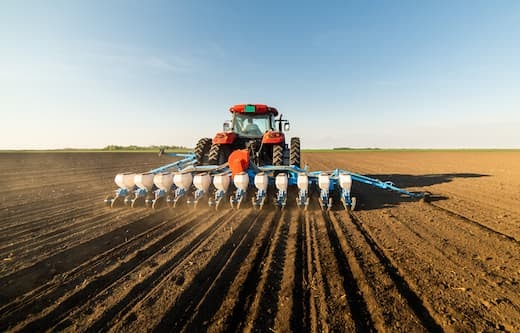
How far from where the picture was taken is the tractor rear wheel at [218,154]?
22.3 feet

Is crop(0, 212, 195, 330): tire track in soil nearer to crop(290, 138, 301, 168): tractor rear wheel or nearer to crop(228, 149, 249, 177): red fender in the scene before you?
crop(228, 149, 249, 177): red fender

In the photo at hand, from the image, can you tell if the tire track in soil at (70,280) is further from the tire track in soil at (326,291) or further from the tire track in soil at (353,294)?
the tire track in soil at (353,294)

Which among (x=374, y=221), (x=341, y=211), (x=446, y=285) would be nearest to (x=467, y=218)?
(x=374, y=221)

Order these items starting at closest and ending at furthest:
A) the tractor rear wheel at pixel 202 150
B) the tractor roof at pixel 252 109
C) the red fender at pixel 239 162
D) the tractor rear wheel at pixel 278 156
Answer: the red fender at pixel 239 162 → the tractor rear wheel at pixel 278 156 → the tractor rear wheel at pixel 202 150 → the tractor roof at pixel 252 109

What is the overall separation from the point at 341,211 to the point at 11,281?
208 inches

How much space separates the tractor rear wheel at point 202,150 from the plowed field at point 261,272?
2.51m

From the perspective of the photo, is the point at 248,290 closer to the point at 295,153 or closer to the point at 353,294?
the point at 353,294

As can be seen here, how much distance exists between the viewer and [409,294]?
2.38 m

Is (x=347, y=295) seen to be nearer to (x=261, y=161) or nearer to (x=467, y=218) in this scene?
(x=467, y=218)

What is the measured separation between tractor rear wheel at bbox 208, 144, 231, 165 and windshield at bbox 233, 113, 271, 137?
91 centimetres

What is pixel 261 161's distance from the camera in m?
7.50

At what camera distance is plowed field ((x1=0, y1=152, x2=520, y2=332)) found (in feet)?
6.75

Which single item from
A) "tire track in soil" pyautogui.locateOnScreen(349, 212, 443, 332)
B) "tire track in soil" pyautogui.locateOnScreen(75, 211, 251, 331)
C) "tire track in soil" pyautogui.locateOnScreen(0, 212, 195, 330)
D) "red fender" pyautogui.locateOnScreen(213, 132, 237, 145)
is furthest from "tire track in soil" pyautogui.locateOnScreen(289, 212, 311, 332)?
"red fender" pyautogui.locateOnScreen(213, 132, 237, 145)

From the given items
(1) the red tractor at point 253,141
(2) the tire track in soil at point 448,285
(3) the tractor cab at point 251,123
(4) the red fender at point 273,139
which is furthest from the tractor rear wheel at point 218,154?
(2) the tire track in soil at point 448,285
